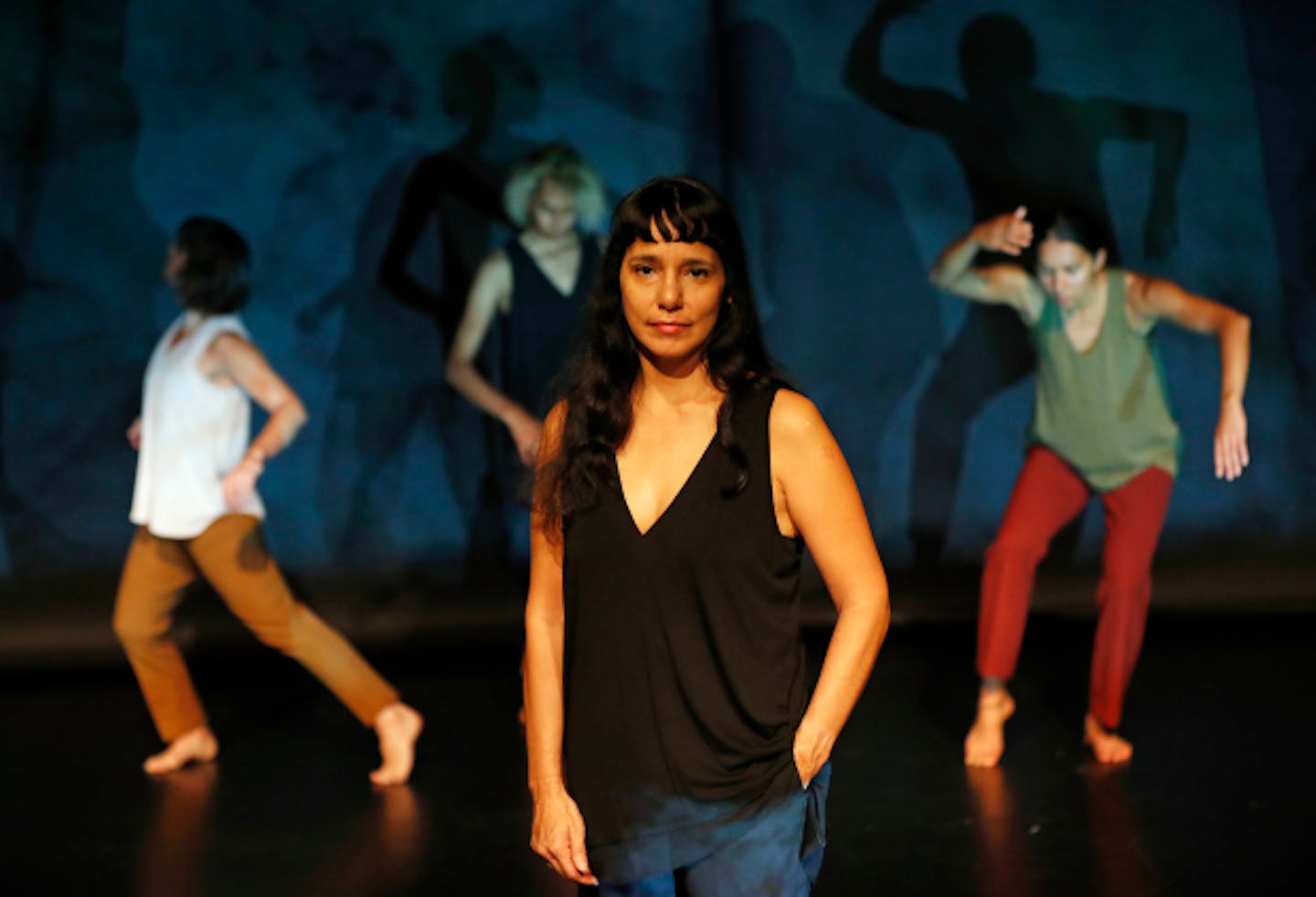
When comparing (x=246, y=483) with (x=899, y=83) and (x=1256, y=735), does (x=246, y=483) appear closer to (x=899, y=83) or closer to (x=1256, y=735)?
(x=1256, y=735)

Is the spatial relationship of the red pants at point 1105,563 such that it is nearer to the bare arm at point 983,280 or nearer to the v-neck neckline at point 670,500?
the bare arm at point 983,280

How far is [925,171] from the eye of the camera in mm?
6203

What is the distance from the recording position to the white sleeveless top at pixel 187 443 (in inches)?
167

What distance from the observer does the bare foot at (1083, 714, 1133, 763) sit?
4.20 meters

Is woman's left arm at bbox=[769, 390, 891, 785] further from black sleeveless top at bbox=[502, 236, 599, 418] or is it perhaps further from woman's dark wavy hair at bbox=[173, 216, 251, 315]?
black sleeveless top at bbox=[502, 236, 599, 418]

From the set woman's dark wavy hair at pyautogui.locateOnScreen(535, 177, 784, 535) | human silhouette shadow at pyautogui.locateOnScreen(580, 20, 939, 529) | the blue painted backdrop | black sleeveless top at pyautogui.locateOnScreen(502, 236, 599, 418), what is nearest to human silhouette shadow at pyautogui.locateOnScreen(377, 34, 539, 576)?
the blue painted backdrop

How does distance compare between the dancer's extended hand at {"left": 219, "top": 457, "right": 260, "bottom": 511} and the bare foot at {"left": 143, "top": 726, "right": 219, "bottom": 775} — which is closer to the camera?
the dancer's extended hand at {"left": 219, "top": 457, "right": 260, "bottom": 511}

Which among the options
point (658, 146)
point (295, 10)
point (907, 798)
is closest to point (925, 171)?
point (658, 146)

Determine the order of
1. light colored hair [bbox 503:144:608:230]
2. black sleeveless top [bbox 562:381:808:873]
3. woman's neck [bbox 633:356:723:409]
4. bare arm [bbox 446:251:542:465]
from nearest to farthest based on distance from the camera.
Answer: black sleeveless top [bbox 562:381:808:873] < woman's neck [bbox 633:356:723:409] < bare arm [bbox 446:251:542:465] < light colored hair [bbox 503:144:608:230]

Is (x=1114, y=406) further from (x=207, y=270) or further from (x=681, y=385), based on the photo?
(x=681, y=385)

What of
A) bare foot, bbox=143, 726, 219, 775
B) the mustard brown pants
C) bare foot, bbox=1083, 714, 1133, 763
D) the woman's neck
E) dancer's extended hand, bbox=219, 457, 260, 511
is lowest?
bare foot, bbox=143, 726, 219, 775

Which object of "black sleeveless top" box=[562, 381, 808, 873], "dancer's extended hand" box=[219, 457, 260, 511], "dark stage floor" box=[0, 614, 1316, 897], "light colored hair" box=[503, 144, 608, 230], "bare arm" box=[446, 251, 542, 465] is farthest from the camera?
"light colored hair" box=[503, 144, 608, 230]

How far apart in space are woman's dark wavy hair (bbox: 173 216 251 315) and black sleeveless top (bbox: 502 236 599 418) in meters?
0.95

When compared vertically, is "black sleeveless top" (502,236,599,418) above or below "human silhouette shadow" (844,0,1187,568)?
below
